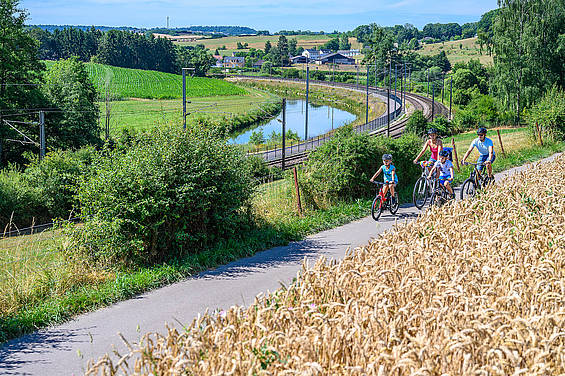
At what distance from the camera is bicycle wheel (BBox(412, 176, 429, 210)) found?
14953mm

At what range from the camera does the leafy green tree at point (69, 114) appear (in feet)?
160

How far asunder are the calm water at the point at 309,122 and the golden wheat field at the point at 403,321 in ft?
203

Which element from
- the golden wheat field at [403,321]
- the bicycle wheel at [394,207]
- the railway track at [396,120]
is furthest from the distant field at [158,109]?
the golden wheat field at [403,321]

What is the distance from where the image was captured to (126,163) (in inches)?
423

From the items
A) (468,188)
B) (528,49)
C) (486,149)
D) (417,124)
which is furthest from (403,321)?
(417,124)

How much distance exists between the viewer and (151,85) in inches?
4786

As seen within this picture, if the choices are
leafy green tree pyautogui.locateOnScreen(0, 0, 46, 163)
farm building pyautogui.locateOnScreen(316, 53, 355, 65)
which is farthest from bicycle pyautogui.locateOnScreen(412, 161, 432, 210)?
farm building pyautogui.locateOnScreen(316, 53, 355, 65)

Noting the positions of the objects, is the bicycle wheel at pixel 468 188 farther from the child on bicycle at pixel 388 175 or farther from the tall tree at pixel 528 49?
the tall tree at pixel 528 49

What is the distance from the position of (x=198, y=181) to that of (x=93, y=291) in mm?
3180

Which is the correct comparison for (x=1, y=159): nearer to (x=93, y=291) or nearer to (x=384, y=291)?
(x=93, y=291)

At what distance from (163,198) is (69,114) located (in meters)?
43.2

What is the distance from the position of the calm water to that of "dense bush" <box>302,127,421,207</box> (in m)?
52.3

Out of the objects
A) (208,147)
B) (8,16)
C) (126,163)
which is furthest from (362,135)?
(8,16)

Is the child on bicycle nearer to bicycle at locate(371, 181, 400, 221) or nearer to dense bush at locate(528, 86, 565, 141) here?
bicycle at locate(371, 181, 400, 221)
